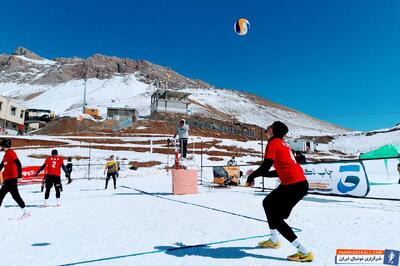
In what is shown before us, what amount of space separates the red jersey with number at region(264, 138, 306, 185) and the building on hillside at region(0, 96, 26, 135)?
63.3 m

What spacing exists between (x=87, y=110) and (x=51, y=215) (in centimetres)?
7675

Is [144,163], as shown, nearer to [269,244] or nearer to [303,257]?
[269,244]

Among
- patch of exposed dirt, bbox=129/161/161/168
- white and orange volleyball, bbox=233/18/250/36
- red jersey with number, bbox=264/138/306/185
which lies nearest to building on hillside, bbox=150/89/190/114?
patch of exposed dirt, bbox=129/161/161/168

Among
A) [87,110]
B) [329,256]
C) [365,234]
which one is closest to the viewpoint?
[329,256]

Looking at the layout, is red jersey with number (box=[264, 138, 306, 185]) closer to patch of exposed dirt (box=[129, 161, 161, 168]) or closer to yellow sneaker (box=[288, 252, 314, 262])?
yellow sneaker (box=[288, 252, 314, 262])

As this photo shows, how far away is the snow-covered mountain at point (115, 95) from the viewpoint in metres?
109

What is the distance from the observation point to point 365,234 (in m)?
5.21

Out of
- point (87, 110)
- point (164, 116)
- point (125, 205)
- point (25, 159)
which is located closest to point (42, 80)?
point (87, 110)

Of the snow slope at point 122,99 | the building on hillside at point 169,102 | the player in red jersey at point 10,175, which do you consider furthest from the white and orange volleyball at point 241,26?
the snow slope at point 122,99

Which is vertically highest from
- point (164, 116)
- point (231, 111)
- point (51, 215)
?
point (231, 111)

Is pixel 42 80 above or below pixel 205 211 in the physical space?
above

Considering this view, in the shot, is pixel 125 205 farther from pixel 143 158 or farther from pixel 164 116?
pixel 164 116

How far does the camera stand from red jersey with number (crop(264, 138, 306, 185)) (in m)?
3.98

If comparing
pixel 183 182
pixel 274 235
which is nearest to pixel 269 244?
pixel 274 235
